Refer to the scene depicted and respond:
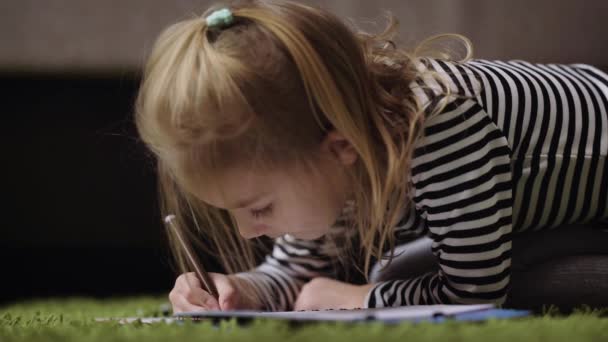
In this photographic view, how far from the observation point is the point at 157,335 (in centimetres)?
44

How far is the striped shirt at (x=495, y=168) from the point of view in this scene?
647 millimetres

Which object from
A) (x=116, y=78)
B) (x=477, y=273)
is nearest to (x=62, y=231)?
(x=116, y=78)

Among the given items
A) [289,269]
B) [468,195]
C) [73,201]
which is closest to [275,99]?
[468,195]

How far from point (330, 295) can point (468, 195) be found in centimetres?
23

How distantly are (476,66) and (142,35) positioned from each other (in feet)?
1.82

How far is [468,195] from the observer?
0.64 meters

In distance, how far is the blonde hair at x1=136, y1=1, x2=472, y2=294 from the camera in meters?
0.60

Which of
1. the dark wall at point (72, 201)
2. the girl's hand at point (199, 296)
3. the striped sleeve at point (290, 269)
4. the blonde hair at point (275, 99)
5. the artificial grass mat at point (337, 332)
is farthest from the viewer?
the dark wall at point (72, 201)

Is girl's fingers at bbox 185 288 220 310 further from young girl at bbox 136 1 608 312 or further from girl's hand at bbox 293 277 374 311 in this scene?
girl's hand at bbox 293 277 374 311

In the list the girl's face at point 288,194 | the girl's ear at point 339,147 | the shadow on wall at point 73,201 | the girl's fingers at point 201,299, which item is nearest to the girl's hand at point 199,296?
the girl's fingers at point 201,299

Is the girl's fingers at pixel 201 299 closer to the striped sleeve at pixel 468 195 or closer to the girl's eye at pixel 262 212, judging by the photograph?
the girl's eye at pixel 262 212

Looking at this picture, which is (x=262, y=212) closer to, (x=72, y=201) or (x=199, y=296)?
(x=199, y=296)

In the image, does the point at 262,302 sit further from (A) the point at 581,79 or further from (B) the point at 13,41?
(B) the point at 13,41

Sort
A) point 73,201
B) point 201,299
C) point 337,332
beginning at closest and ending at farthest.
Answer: point 337,332
point 201,299
point 73,201
